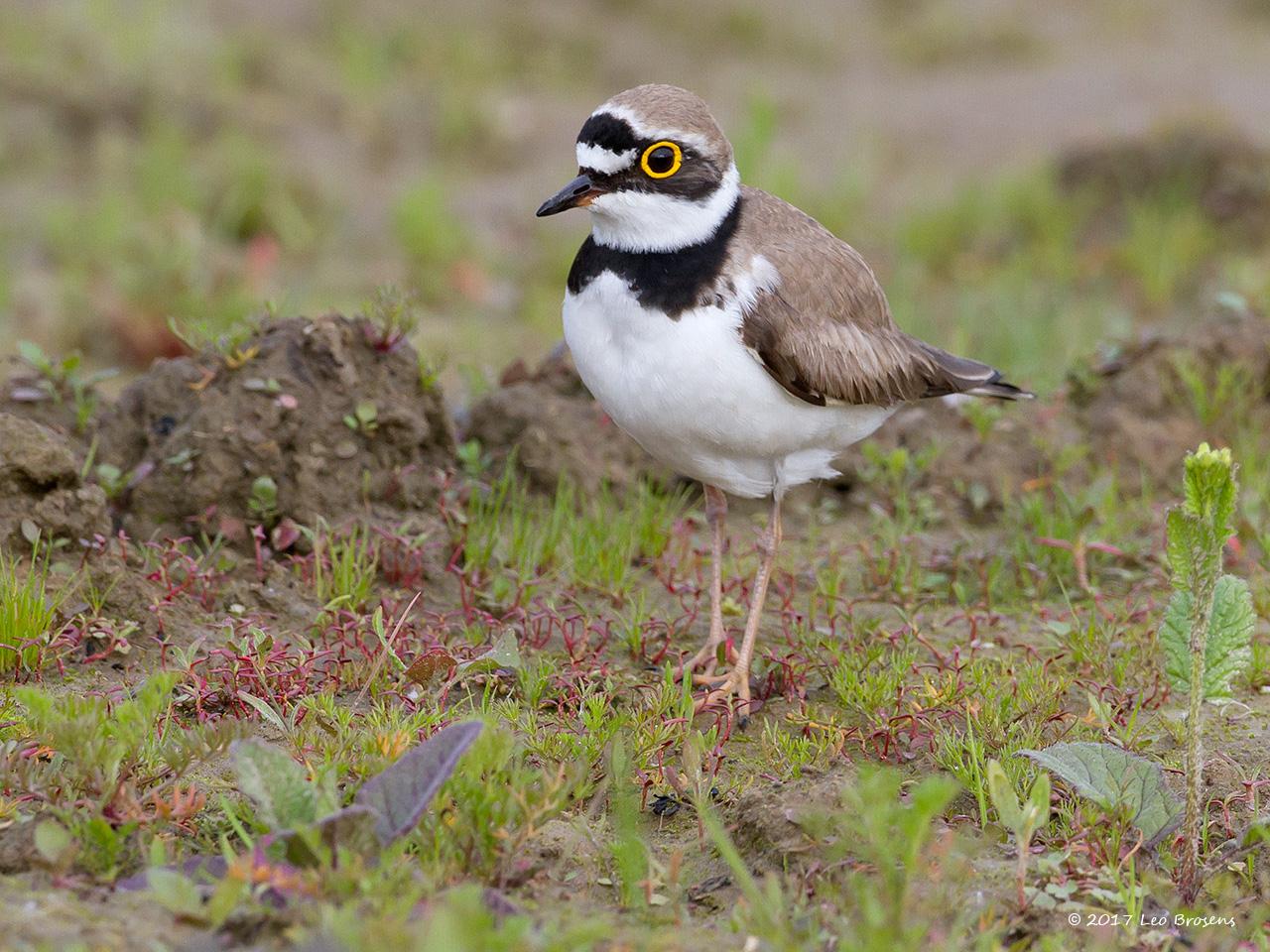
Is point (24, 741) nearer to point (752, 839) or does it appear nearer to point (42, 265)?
point (752, 839)

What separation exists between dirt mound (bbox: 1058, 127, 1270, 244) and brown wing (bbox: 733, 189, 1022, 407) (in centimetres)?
539

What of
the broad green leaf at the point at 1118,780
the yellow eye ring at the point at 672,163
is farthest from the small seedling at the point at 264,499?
the broad green leaf at the point at 1118,780

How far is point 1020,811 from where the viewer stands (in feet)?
12.2

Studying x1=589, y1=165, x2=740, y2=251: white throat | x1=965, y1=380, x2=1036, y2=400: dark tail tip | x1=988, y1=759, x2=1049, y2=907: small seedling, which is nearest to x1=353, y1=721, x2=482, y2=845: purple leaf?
x1=988, y1=759, x2=1049, y2=907: small seedling

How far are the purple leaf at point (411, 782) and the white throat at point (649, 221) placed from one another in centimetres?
165

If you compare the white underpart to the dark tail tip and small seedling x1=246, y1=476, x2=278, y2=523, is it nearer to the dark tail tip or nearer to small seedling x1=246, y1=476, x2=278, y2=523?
the dark tail tip

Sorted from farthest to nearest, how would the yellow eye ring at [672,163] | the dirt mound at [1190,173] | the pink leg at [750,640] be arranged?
Result: the dirt mound at [1190,173]
the pink leg at [750,640]
the yellow eye ring at [672,163]

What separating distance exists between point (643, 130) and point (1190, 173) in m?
6.86

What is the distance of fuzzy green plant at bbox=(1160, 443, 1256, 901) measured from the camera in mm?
3545

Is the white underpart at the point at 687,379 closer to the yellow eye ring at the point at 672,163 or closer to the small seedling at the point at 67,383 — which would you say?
the yellow eye ring at the point at 672,163

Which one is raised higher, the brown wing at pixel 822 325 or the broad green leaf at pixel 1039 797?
the brown wing at pixel 822 325

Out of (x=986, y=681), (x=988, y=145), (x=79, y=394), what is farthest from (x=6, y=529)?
(x=988, y=145)

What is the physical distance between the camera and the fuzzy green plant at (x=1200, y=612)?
11.6ft

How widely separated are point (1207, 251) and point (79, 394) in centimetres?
704
